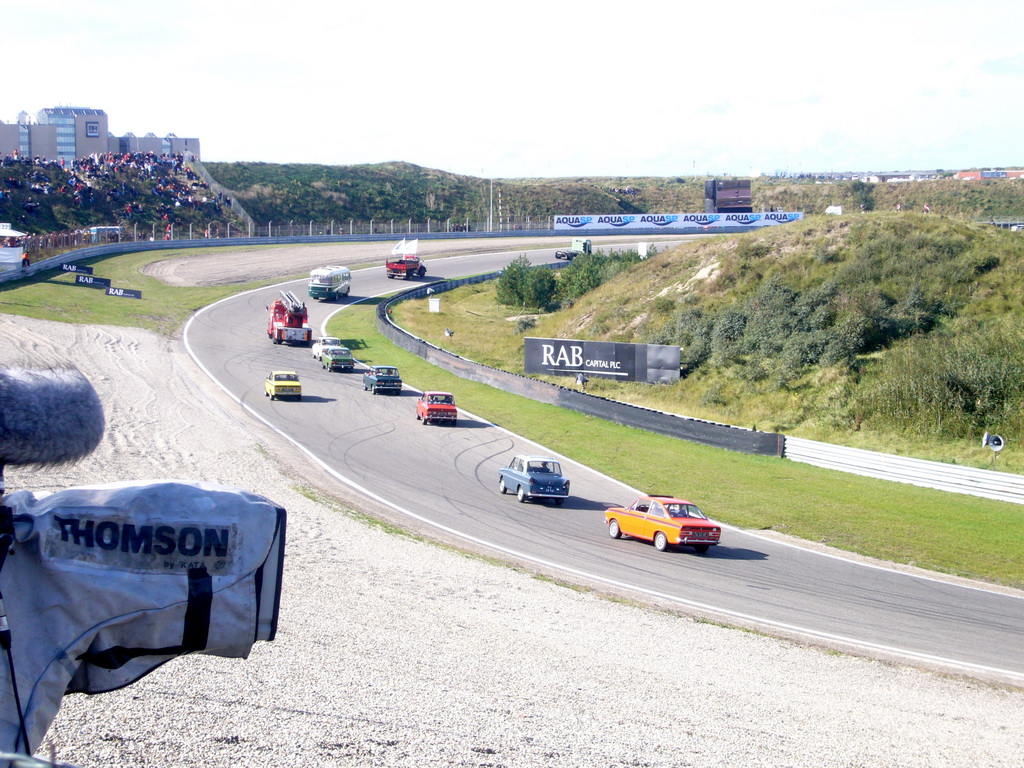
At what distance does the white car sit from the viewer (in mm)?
46438

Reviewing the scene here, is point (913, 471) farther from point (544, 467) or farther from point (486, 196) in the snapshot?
point (486, 196)

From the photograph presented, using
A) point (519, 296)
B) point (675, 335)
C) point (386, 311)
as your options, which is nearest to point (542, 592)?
point (675, 335)

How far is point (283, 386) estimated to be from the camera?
36500mm

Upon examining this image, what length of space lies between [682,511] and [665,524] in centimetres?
62

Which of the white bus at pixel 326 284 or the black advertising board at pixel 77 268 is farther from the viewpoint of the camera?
the white bus at pixel 326 284

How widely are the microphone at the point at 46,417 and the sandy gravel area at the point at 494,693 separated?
215 mm

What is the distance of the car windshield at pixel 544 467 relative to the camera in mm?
25031

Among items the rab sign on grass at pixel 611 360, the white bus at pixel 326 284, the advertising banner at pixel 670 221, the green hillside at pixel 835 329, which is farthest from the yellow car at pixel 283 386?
the advertising banner at pixel 670 221

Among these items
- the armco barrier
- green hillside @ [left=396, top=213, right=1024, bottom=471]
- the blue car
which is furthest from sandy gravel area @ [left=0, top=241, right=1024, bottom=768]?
green hillside @ [left=396, top=213, right=1024, bottom=471]

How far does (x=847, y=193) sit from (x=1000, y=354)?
371 ft

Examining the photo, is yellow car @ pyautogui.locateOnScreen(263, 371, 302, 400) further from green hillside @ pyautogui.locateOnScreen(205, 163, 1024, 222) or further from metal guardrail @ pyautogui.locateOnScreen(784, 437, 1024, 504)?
green hillside @ pyautogui.locateOnScreen(205, 163, 1024, 222)

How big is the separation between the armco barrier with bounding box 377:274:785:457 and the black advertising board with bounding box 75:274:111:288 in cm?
1979

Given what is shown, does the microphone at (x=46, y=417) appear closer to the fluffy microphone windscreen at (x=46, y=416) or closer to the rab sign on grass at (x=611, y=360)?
the fluffy microphone windscreen at (x=46, y=416)

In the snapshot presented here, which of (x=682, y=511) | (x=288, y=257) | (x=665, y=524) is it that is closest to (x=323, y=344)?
(x=682, y=511)
